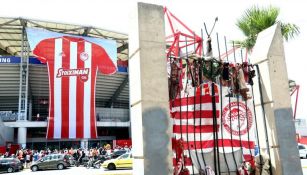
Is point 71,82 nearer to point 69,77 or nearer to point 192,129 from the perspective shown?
point 69,77

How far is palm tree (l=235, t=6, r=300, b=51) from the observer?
33.3 feet

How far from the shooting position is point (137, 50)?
7082 millimetres

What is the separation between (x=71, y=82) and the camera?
118 feet

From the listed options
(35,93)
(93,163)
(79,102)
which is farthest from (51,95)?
(93,163)

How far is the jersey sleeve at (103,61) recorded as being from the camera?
37.4m

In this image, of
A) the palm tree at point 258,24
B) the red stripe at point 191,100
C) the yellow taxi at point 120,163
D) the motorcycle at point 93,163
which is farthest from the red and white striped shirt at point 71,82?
the red stripe at point 191,100

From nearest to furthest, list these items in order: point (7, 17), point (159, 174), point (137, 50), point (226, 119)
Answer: point (159, 174) < point (137, 50) < point (226, 119) < point (7, 17)

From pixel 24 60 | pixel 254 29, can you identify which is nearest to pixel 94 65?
pixel 24 60

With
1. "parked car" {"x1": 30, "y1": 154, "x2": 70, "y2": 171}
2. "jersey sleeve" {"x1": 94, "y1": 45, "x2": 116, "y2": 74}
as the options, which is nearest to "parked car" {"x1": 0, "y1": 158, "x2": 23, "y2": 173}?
"parked car" {"x1": 30, "y1": 154, "x2": 70, "y2": 171}

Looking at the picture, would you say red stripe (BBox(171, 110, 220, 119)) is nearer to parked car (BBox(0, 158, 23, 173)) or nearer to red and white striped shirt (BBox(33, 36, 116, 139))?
parked car (BBox(0, 158, 23, 173))

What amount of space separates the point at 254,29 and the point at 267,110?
3066 mm

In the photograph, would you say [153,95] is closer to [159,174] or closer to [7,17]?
[159,174]

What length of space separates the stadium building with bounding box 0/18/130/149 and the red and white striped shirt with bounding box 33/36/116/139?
2.33 m

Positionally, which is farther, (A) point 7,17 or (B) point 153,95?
(A) point 7,17
